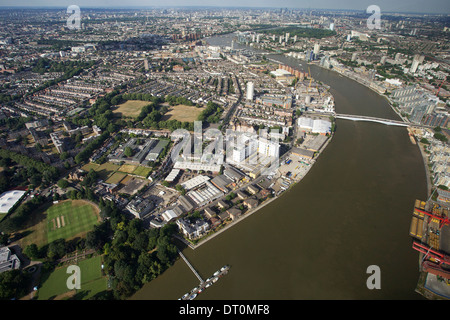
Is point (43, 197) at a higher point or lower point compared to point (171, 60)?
lower

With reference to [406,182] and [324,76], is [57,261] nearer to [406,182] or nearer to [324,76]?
[406,182]

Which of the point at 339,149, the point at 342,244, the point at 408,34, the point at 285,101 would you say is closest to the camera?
the point at 342,244

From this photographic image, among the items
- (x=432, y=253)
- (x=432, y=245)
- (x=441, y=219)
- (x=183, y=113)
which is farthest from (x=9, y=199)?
(x=441, y=219)

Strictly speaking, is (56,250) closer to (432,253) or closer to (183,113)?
(432,253)

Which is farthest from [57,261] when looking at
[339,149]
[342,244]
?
[339,149]

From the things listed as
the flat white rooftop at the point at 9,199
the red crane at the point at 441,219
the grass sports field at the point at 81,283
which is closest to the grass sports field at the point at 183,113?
the flat white rooftop at the point at 9,199

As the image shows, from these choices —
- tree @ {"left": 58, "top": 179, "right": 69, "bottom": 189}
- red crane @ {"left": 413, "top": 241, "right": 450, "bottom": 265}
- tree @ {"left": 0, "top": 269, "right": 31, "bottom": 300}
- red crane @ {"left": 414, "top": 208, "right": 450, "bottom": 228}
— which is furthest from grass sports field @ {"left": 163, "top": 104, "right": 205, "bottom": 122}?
red crane @ {"left": 413, "top": 241, "right": 450, "bottom": 265}

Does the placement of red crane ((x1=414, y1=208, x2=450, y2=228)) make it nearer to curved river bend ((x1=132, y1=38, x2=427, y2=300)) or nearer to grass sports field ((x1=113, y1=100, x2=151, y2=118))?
curved river bend ((x1=132, y1=38, x2=427, y2=300))
